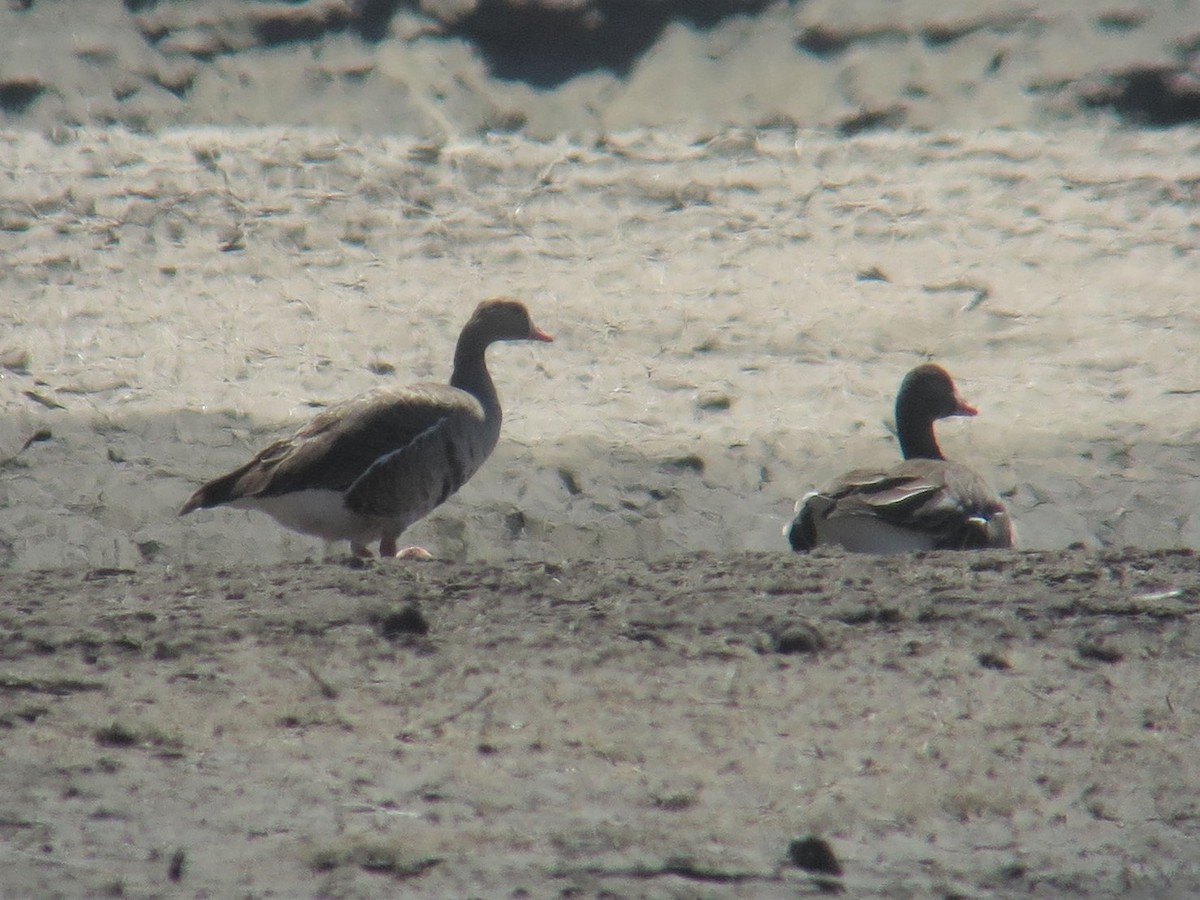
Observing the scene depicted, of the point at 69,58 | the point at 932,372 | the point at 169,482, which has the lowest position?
the point at 169,482

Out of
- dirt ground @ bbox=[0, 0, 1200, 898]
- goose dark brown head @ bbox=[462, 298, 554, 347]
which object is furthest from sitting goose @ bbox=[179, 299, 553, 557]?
dirt ground @ bbox=[0, 0, 1200, 898]

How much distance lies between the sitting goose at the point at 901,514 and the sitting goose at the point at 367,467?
1.86 meters

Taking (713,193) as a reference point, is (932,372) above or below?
below

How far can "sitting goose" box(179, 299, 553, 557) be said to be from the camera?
8.95m

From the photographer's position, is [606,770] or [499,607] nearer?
[606,770]

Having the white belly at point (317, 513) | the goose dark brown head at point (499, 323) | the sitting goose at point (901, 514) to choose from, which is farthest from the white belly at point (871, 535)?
the goose dark brown head at point (499, 323)

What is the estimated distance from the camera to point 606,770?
513cm

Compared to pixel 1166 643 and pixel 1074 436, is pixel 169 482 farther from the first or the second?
pixel 1166 643

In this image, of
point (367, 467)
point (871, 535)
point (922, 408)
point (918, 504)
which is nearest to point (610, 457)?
point (922, 408)

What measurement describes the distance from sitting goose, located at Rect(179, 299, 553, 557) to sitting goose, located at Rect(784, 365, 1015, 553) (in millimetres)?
1858

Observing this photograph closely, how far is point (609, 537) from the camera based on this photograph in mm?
11305

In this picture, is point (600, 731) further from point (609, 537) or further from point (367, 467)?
point (609, 537)

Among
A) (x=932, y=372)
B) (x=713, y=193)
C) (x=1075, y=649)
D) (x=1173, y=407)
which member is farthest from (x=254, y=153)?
(x=1075, y=649)

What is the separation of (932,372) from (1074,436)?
1.55 metres
